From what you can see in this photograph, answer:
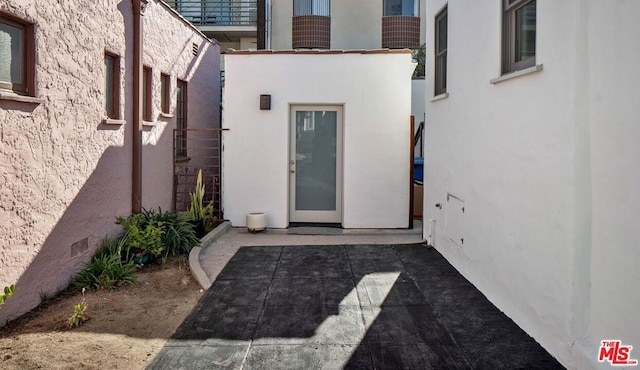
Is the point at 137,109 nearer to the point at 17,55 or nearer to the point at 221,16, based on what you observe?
the point at 17,55

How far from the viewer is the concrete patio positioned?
12.2ft

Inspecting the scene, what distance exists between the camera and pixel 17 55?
448cm

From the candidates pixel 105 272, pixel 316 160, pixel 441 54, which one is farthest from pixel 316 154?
pixel 105 272

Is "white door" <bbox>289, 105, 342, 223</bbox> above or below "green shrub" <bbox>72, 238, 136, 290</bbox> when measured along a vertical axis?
above

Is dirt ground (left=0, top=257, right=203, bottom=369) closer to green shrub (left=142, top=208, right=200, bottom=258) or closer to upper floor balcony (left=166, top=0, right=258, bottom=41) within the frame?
green shrub (left=142, top=208, right=200, bottom=258)

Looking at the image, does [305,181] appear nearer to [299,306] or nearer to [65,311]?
[299,306]

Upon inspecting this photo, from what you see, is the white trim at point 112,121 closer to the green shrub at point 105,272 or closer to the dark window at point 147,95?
the dark window at point 147,95

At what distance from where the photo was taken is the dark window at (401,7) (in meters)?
14.2

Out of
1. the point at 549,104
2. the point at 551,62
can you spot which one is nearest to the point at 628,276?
the point at 549,104

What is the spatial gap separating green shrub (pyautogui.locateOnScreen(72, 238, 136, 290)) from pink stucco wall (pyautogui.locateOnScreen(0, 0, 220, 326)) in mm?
113

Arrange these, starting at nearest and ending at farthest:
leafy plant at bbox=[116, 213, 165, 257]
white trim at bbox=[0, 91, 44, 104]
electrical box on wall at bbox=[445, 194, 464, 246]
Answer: white trim at bbox=[0, 91, 44, 104], electrical box on wall at bbox=[445, 194, 464, 246], leafy plant at bbox=[116, 213, 165, 257]

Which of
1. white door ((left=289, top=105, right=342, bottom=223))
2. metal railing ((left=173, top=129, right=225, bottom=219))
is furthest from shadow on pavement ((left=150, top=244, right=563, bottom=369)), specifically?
metal railing ((left=173, top=129, right=225, bottom=219))

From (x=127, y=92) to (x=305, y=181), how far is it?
3.66m

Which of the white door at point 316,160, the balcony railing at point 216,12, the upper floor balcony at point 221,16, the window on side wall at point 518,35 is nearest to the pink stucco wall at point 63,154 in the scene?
the white door at point 316,160
